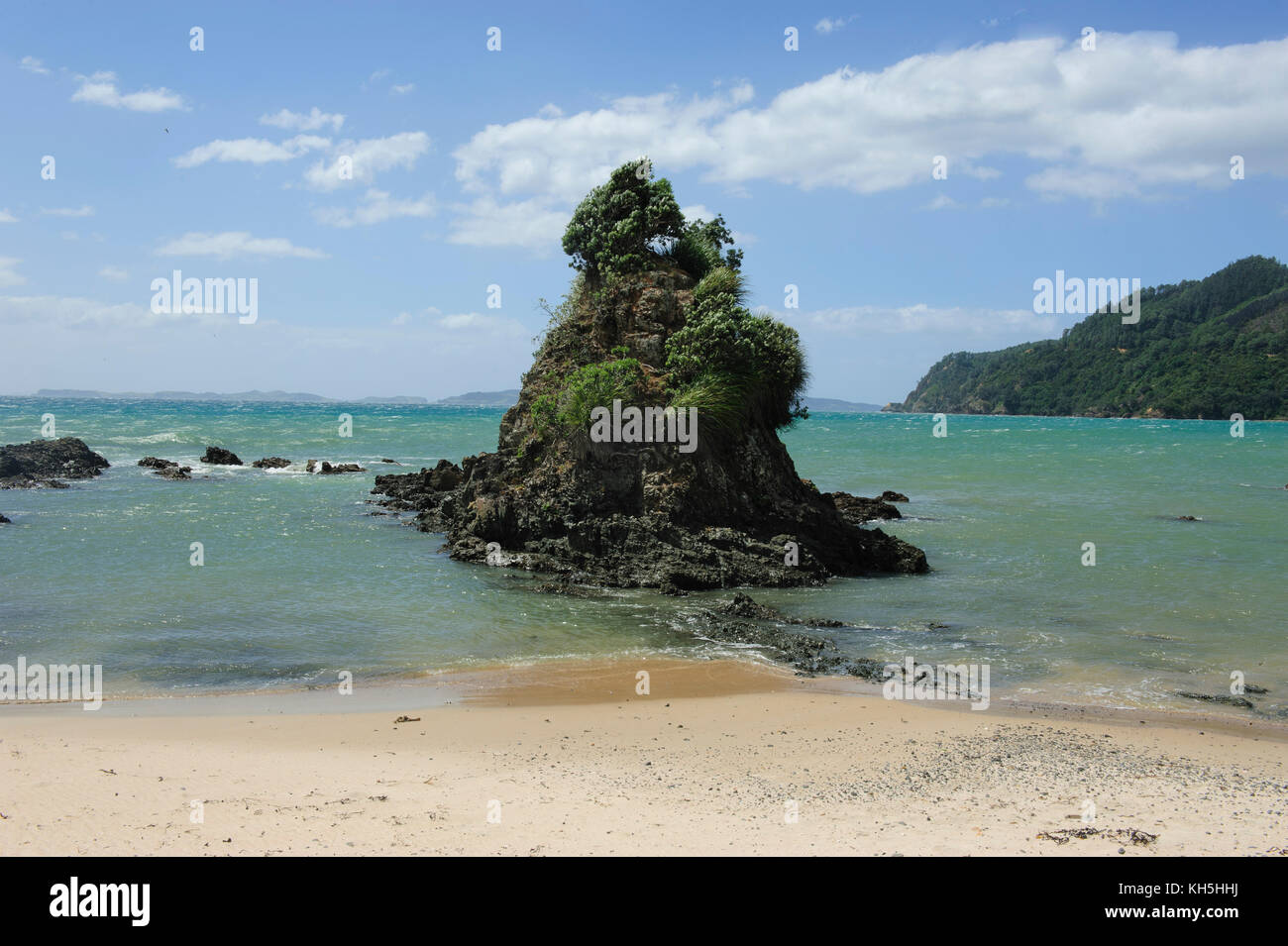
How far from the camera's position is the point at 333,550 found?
63.2 feet

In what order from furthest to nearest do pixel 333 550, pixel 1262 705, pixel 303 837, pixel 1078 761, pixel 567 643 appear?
pixel 333 550
pixel 567 643
pixel 1262 705
pixel 1078 761
pixel 303 837

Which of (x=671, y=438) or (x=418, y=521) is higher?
(x=671, y=438)

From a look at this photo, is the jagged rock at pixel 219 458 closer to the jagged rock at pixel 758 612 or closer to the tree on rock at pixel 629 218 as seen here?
the tree on rock at pixel 629 218

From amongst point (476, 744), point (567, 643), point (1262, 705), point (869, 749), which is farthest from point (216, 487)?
point (1262, 705)

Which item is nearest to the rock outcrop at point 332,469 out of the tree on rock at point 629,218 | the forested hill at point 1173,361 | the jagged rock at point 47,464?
the jagged rock at point 47,464

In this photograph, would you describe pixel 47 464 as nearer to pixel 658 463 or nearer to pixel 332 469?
pixel 332 469

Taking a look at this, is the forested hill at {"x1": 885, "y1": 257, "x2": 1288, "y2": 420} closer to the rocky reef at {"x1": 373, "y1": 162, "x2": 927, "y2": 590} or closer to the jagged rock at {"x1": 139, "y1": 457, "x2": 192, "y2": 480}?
the rocky reef at {"x1": 373, "y1": 162, "x2": 927, "y2": 590}

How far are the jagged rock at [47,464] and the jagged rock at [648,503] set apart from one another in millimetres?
21044

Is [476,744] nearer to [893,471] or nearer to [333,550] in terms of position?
[333,550]

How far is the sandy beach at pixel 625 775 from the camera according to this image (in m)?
6.07

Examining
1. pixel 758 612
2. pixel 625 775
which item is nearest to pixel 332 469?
pixel 758 612

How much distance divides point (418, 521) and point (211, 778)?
52.1ft

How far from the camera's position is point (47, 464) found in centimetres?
3509

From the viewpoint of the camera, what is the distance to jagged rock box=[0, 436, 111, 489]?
31.8 m
